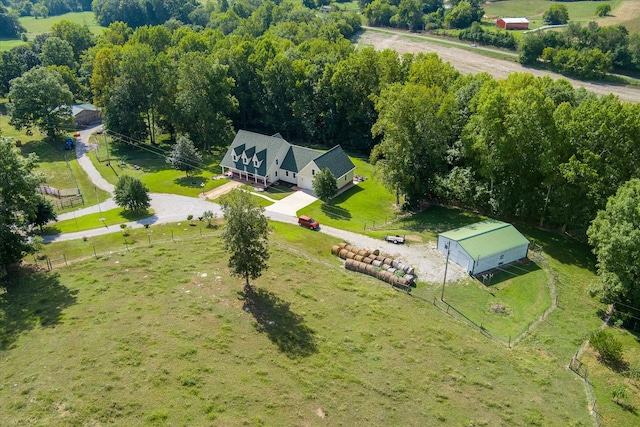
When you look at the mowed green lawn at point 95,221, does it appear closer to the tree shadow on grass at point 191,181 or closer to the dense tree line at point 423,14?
the tree shadow on grass at point 191,181

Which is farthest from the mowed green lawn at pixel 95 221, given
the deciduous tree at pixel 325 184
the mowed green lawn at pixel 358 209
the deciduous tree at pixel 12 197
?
the deciduous tree at pixel 325 184

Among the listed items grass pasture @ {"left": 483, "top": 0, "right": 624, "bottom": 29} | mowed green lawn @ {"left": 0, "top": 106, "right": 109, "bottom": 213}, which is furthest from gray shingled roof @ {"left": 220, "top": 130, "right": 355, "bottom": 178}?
grass pasture @ {"left": 483, "top": 0, "right": 624, "bottom": 29}

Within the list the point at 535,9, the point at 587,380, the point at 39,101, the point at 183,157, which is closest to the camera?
the point at 587,380

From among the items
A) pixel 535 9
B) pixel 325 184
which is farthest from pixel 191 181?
pixel 535 9

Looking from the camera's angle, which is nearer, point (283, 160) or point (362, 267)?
point (362, 267)

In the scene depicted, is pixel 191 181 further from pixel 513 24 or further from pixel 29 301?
pixel 513 24

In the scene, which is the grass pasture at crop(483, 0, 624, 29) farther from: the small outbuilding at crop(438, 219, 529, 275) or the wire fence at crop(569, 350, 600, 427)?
the wire fence at crop(569, 350, 600, 427)
